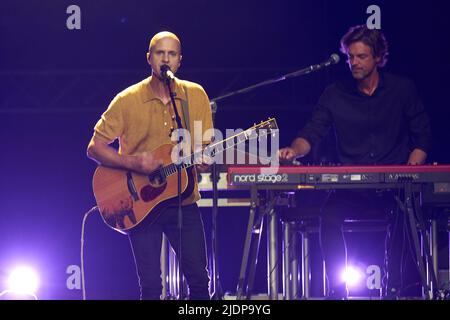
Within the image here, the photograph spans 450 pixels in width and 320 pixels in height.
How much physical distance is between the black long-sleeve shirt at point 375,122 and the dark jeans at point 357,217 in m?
0.28

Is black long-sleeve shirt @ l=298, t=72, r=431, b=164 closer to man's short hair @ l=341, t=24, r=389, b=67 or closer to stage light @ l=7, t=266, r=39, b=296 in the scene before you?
man's short hair @ l=341, t=24, r=389, b=67

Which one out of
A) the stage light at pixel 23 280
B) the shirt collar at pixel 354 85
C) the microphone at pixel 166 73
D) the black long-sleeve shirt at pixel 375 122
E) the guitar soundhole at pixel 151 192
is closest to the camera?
the microphone at pixel 166 73

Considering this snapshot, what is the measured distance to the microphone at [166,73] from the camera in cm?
514

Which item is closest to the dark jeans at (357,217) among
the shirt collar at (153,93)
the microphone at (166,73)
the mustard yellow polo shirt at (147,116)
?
the mustard yellow polo shirt at (147,116)

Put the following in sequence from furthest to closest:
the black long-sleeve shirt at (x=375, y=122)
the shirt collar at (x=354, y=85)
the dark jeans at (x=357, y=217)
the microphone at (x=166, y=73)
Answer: the shirt collar at (x=354, y=85)
the black long-sleeve shirt at (x=375, y=122)
the dark jeans at (x=357, y=217)
the microphone at (x=166, y=73)

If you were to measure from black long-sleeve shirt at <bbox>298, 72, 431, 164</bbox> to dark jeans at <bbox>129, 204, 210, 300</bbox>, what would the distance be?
1.42 metres

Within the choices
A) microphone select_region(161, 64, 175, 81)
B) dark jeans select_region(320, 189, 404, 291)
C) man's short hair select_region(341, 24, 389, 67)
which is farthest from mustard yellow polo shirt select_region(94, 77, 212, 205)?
man's short hair select_region(341, 24, 389, 67)

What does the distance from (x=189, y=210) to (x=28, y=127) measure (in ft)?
12.2

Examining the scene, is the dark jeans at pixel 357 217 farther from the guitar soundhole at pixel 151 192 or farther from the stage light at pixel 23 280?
the stage light at pixel 23 280

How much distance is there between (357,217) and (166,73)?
1782mm

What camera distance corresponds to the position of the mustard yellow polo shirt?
18.1 ft

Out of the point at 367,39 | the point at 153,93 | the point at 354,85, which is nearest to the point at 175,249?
the point at 153,93
